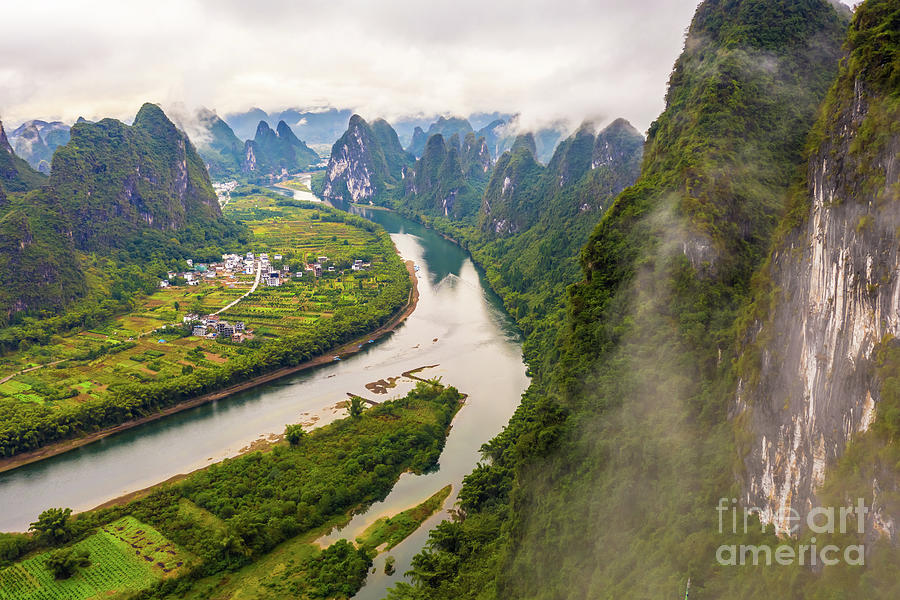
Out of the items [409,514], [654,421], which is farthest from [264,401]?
[654,421]

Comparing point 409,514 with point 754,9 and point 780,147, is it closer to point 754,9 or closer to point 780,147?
point 780,147

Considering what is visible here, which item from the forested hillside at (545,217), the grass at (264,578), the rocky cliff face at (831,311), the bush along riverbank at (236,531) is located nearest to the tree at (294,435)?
the bush along riverbank at (236,531)

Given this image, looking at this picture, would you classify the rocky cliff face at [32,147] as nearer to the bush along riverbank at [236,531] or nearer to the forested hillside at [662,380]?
the bush along riverbank at [236,531]

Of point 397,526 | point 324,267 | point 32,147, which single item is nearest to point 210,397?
point 397,526

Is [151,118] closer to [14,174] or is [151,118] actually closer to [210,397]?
[14,174]

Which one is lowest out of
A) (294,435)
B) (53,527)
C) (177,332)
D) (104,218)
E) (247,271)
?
(53,527)

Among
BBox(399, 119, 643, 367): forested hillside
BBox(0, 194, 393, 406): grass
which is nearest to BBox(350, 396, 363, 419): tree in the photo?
BBox(399, 119, 643, 367): forested hillside

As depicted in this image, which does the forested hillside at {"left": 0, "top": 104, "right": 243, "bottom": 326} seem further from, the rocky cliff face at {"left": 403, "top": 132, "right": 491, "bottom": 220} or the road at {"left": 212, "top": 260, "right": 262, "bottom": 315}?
the rocky cliff face at {"left": 403, "top": 132, "right": 491, "bottom": 220}
